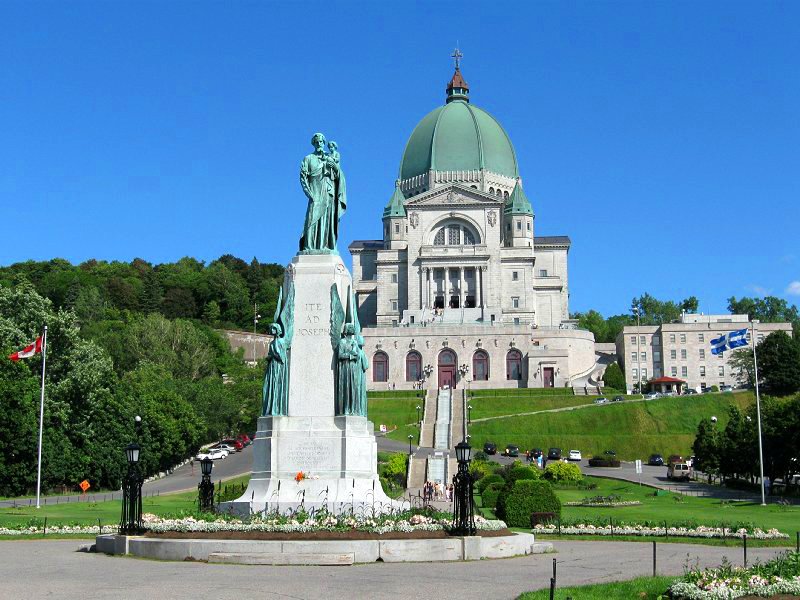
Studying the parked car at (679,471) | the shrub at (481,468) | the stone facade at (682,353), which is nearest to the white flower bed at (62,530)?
the shrub at (481,468)

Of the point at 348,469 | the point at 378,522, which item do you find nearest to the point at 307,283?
the point at 348,469

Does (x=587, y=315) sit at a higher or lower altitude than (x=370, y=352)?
higher

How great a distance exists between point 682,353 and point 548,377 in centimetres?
2494

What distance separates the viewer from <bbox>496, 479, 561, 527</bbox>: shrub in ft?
105

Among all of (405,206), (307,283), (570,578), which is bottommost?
(570,578)

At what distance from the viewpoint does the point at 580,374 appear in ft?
360

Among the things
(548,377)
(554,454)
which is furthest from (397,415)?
(548,377)

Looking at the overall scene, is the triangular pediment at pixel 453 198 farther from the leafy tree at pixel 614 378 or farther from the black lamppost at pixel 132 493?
the black lamppost at pixel 132 493

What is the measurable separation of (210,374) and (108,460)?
138ft

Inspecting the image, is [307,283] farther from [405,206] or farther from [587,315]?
[587,315]

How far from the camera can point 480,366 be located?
106312mm

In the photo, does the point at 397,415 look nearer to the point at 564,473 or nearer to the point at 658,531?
the point at 564,473

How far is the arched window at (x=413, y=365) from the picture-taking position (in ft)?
349

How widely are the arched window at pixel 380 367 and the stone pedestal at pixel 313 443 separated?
259 ft
